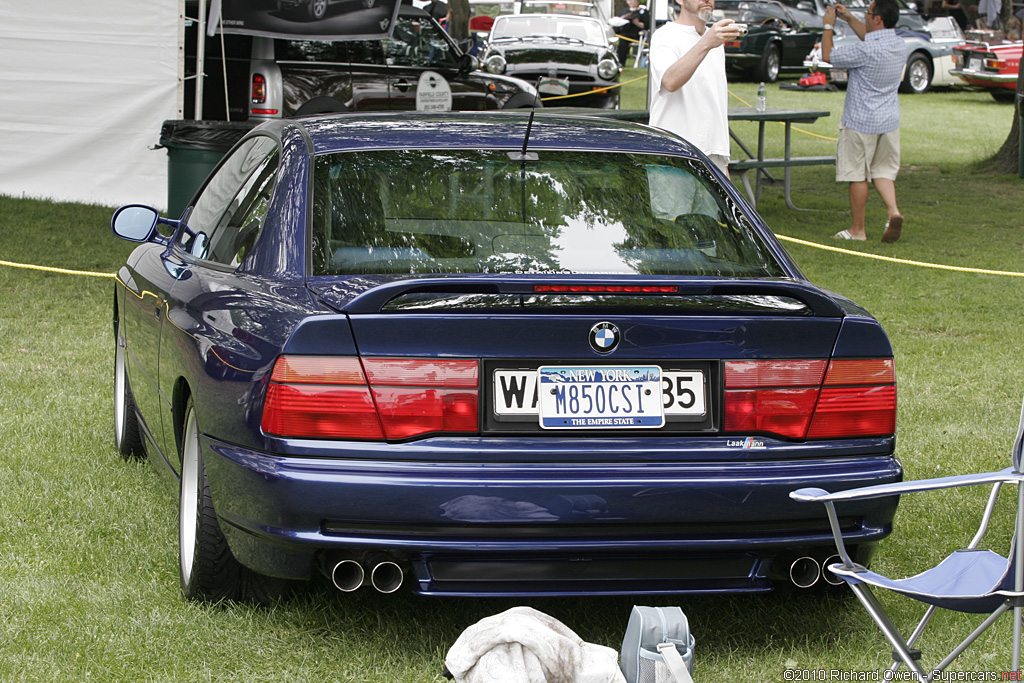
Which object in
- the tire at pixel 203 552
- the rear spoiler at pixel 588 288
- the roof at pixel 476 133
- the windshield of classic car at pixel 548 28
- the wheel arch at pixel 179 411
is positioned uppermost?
the windshield of classic car at pixel 548 28

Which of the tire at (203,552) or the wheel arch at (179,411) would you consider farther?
the wheel arch at (179,411)

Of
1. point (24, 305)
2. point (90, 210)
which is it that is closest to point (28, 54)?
point (90, 210)

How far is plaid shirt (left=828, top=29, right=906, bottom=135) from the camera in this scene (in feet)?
35.3

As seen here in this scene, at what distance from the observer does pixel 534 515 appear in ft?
10.1

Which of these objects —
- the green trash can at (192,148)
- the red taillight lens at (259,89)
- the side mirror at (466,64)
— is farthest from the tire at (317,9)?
the green trash can at (192,148)

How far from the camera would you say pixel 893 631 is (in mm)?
2773

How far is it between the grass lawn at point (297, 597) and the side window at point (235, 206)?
3.22ft

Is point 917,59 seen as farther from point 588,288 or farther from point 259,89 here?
point 588,288

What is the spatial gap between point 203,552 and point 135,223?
1619 mm

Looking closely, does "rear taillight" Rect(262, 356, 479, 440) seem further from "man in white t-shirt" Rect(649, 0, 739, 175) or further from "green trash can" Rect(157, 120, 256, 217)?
"green trash can" Rect(157, 120, 256, 217)

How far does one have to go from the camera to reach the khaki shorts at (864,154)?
1106 centimetres

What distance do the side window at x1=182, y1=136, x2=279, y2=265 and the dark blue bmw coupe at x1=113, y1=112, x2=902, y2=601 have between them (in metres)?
0.25

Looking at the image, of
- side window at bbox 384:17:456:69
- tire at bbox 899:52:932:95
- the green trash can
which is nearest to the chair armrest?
the green trash can

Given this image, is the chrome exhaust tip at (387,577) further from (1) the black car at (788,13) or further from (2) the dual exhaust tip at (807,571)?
(1) the black car at (788,13)
